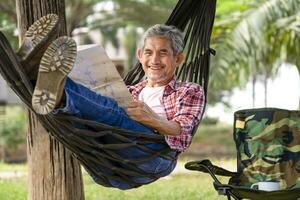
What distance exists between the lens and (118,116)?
2.82 meters

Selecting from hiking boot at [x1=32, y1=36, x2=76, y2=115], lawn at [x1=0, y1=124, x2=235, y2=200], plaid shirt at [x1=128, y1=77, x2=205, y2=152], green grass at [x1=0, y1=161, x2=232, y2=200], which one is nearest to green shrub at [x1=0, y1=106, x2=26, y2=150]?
lawn at [x1=0, y1=124, x2=235, y2=200]

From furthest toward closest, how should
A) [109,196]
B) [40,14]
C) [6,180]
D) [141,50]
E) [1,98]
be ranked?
1. [1,98]
2. [6,180]
3. [109,196]
4. [40,14]
5. [141,50]

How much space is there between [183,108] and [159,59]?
0.27 m

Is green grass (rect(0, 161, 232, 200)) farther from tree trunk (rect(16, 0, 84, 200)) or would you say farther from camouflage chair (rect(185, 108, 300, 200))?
tree trunk (rect(16, 0, 84, 200))

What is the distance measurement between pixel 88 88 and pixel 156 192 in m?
3.33

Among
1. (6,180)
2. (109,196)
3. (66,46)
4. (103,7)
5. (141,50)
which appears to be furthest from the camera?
(103,7)

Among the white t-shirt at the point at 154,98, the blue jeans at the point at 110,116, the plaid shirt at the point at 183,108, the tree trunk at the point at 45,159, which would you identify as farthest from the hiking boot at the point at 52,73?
the tree trunk at the point at 45,159

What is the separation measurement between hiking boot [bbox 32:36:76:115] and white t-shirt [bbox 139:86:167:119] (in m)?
0.79

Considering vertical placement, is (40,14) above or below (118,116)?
above

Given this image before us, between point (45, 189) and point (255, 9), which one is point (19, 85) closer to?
point (45, 189)

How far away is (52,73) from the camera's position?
97.4 inches

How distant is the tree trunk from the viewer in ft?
12.1

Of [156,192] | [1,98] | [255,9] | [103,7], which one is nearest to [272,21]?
[255,9]

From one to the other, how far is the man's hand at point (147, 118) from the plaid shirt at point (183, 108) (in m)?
0.06
